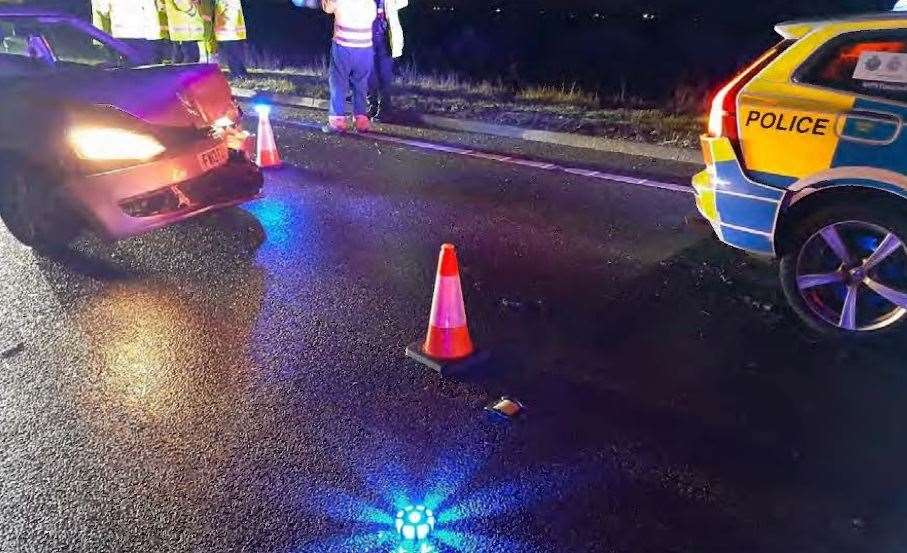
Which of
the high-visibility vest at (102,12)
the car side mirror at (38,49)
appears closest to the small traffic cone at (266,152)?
the car side mirror at (38,49)

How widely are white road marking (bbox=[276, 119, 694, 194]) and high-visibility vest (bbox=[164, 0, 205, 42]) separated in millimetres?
3572

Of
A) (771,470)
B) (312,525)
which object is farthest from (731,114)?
(312,525)

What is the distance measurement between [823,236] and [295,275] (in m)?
3.21

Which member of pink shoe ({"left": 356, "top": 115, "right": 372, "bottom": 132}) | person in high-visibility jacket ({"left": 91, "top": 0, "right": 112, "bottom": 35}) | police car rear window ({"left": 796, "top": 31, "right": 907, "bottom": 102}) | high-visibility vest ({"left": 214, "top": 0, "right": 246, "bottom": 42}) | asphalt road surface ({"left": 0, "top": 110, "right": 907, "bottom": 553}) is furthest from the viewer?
high-visibility vest ({"left": 214, "top": 0, "right": 246, "bottom": 42})

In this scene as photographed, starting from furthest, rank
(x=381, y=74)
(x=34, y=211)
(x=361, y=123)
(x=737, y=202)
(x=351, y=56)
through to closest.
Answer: (x=381, y=74) → (x=361, y=123) → (x=351, y=56) → (x=34, y=211) → (x=737, y=202)

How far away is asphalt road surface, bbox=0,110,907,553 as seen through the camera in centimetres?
284

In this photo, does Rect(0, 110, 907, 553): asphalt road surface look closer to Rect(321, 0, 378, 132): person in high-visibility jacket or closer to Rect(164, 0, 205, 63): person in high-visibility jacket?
Rect(321, 0, 378, 132): person in high-visibility jacket

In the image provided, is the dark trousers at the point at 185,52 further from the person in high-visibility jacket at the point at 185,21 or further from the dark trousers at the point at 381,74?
the dark trousers at the point at 381,74

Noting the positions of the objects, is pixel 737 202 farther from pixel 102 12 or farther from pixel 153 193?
pixel 102 12

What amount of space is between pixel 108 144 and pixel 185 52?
8848 mm

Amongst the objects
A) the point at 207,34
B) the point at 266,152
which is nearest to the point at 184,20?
the point at 207,34

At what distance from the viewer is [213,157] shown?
17.8 ft

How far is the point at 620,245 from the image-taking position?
5684 millimetres

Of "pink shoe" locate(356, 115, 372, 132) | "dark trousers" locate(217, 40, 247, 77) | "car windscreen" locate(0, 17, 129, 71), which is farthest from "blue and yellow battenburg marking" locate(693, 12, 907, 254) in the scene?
"dark trousers" locate(217, 40, 247, 77)
